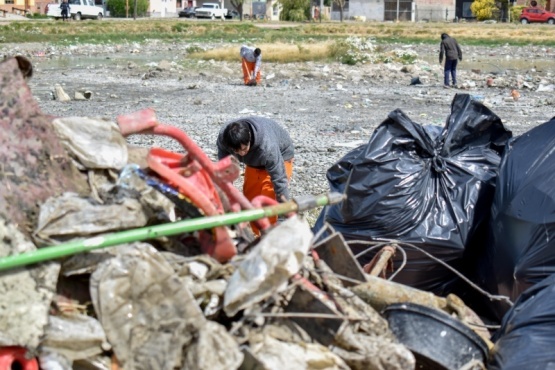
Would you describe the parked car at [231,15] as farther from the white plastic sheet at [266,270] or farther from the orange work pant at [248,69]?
the white plastic sheet at [266,270]

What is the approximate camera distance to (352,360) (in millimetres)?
2576

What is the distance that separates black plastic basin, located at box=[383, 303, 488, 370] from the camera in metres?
2.84

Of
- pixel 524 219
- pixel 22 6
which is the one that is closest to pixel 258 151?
pixel 524 219

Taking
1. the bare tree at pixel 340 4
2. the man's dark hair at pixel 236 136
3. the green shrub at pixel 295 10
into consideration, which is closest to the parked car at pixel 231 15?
the green shrub at pixel 295 10

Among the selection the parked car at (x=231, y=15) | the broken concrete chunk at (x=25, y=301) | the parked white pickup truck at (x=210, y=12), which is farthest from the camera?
the parked car at (x=231, y=15)

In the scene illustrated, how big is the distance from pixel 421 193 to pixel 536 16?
57.8 metres

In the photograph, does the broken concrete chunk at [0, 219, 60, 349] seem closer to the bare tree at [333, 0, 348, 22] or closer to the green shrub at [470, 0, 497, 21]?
the bare tree at [333, 0, 348, 22]

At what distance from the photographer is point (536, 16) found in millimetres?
58594

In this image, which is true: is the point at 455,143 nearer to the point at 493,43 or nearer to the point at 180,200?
the point at 180,200

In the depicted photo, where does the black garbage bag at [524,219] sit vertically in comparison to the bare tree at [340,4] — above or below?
below

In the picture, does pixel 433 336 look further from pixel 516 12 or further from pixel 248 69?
pixel 516 12

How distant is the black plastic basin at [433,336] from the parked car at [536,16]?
58.5 m

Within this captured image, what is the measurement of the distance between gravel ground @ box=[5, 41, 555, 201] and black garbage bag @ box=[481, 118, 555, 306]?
259 centimetres

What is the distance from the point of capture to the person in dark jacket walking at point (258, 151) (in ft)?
16.2
